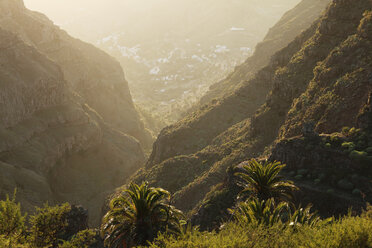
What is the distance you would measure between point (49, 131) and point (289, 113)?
7874 cm

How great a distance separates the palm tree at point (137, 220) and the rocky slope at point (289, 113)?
485 inches

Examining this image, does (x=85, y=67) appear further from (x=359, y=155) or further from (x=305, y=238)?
(x=305, y=238)

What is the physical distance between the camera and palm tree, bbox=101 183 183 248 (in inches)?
852

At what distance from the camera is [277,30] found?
168125 millimetres

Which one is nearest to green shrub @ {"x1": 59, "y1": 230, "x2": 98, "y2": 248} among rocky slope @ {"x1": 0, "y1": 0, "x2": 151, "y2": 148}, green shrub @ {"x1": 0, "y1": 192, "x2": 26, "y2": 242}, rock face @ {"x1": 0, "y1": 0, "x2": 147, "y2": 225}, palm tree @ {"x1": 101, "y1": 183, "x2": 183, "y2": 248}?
palm tree @ {"x1": 101, "y1": 183, "x2": 183, "y2": 248}

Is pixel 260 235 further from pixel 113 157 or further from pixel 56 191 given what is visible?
pixel 113 157

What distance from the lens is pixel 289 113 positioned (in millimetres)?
57188

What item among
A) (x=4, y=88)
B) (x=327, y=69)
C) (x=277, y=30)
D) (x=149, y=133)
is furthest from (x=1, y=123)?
(x=277, y=30)

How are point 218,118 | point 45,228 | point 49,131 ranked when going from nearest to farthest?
point 45,228 < point 218,118 < point 49,131

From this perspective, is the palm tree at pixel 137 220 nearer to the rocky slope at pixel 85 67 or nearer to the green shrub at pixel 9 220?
the green shrub at pixel 9 220

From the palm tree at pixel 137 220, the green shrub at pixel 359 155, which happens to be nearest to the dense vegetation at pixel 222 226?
the palm tree at pixel 137 220

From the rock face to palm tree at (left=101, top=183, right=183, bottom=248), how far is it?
56591 millimetres

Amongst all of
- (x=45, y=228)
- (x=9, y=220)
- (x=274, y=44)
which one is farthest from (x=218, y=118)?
(x=274, y=44)

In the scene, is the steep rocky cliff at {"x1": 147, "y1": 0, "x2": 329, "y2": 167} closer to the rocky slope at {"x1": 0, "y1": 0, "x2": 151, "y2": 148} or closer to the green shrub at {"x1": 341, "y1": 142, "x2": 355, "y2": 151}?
the green shrub at {"x1": 341, "y1": 142, "x2": 355, "y2": 151}
